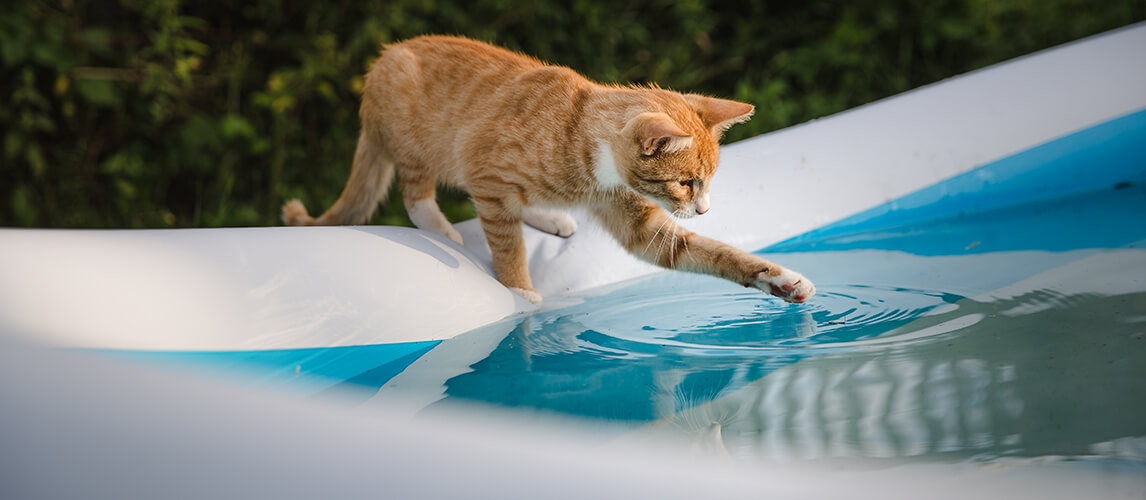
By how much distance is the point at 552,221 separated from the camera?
7.31 ft

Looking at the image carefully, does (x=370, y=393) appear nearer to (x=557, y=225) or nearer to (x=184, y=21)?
(x=557, y=225)

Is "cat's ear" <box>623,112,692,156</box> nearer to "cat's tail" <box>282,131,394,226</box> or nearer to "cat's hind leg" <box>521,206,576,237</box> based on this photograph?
"cat's hind leg" <box>521,206,576,237</box>

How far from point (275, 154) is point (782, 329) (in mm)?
2373

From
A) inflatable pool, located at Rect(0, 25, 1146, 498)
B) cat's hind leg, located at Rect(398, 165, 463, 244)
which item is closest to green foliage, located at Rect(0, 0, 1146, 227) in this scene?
cat's hind leg, located at Rect(398, 165, 463, 244)

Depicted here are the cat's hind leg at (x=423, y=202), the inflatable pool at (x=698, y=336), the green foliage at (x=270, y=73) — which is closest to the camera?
the inflatable pool at (x=698, y=336)

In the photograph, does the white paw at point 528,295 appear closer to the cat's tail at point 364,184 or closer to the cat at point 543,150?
the cat at point 543,150

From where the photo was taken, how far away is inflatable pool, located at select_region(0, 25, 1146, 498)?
1.04 metres

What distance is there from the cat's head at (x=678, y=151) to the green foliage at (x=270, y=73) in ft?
4.95

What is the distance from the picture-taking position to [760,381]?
1.46m

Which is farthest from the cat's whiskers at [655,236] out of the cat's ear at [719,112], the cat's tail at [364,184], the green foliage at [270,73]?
the green foliage at [270,73]

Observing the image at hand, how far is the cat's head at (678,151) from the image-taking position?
166 cm

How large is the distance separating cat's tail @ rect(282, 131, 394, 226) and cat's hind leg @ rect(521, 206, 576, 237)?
374 millimetres

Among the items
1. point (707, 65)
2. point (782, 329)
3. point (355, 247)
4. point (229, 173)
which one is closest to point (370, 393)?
point (355, 247)

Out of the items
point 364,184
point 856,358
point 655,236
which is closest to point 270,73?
point 364,184
